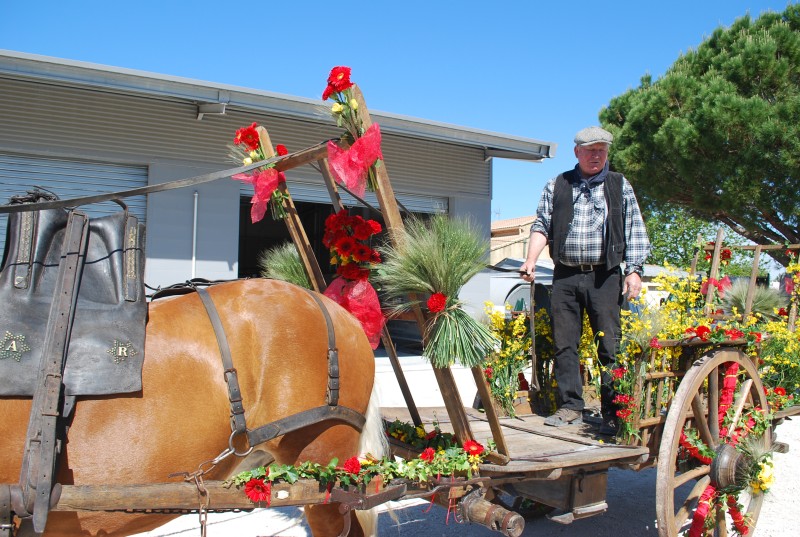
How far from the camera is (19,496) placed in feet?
6.08

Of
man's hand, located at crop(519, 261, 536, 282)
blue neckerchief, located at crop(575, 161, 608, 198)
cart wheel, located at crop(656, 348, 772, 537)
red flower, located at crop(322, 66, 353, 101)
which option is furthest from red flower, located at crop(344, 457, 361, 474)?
blue neckerchief, located at crop(575, 161, 608, 198)

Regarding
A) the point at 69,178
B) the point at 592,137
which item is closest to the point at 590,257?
the point at 592,137

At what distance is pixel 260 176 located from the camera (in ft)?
9.64

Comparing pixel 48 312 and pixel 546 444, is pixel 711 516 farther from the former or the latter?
pixel 48 312

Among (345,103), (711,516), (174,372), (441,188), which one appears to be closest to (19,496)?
(174,372)

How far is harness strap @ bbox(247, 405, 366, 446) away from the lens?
226cm

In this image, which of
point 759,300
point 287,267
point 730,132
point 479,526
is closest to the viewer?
point 287,267

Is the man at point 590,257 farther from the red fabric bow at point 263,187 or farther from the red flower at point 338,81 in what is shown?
the red flower at point 338,81

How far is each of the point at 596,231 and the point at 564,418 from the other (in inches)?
43.8

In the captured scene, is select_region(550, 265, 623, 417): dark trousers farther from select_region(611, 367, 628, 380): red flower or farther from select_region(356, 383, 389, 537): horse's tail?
select_region(356, 383, 389, 537): horse's tail

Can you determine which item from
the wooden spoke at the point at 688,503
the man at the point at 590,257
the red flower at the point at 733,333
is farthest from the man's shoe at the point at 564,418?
the red flower at the point at 733,333

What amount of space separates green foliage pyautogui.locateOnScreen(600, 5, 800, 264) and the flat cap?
8672mm

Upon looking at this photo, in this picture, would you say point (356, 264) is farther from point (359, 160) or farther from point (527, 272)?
point (527, 272)

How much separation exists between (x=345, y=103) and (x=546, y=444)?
1.95m
